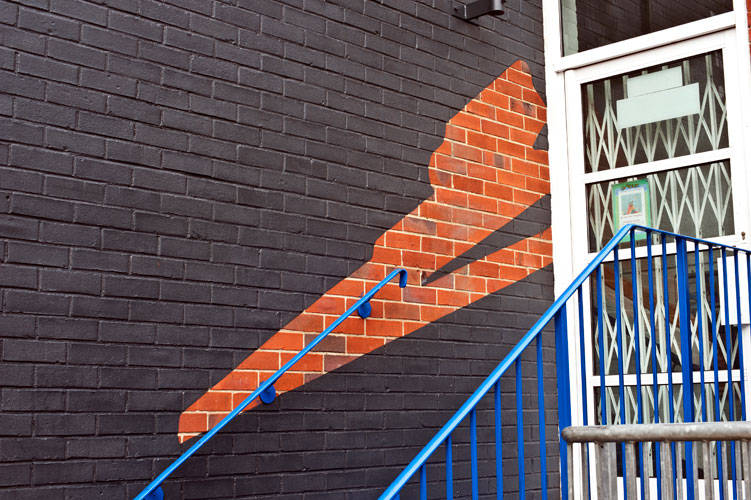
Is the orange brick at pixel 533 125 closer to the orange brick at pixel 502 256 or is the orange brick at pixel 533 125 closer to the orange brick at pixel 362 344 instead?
the orange brick at pixel 502 256

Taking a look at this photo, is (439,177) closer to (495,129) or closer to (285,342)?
(495,129)

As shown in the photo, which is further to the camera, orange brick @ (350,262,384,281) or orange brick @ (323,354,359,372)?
orange brick @ (350,262,384,281)

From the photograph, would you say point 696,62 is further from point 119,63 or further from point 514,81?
point 119,63

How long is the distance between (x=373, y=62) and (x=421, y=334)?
4.05ft

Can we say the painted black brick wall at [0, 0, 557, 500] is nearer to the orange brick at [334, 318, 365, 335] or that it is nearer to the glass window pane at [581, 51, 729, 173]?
the orange brick at [334, 318, 365, 335]

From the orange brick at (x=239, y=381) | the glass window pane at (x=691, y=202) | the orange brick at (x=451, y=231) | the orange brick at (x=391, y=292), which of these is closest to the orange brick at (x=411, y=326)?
the orange brick at (x=391, y=292)

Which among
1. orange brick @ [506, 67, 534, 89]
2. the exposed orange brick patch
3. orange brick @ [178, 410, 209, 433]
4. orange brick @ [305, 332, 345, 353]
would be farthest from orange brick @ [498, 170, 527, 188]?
orange brick @ [178, 410, 209, 433]

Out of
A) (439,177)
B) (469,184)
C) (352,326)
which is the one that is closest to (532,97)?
(469,184)

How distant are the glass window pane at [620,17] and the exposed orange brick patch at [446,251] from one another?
362 mm

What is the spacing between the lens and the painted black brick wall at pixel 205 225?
305 cm

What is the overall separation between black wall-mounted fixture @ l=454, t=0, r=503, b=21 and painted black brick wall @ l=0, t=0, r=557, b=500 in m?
0.14

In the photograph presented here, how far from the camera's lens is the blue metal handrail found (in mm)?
3166

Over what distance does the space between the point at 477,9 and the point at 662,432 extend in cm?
262

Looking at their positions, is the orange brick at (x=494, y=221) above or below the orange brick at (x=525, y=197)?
below
